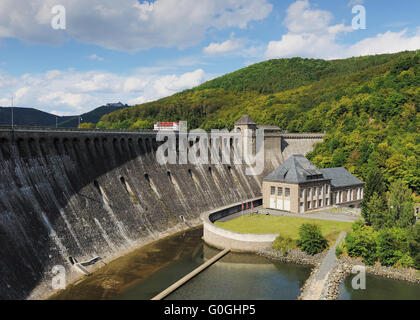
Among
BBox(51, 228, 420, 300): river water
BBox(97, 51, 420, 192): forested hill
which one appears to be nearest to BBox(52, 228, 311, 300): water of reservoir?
BBox(51, 228, 420, 300): river water

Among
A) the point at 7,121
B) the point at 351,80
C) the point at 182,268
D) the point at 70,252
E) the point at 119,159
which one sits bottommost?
the point at 182,268

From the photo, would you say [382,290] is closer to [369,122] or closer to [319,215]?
[319,215]

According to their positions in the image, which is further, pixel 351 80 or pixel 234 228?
pixel 351 80

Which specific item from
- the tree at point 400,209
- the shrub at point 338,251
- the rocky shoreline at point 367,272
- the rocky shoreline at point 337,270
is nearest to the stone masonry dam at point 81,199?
the rocky shoreline at point 337,270

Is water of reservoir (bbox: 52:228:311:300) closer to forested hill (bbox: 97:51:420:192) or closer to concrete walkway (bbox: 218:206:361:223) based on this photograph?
concrete walkway (bbox: 218:206:361:223)

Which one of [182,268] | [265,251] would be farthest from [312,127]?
[182,268]
